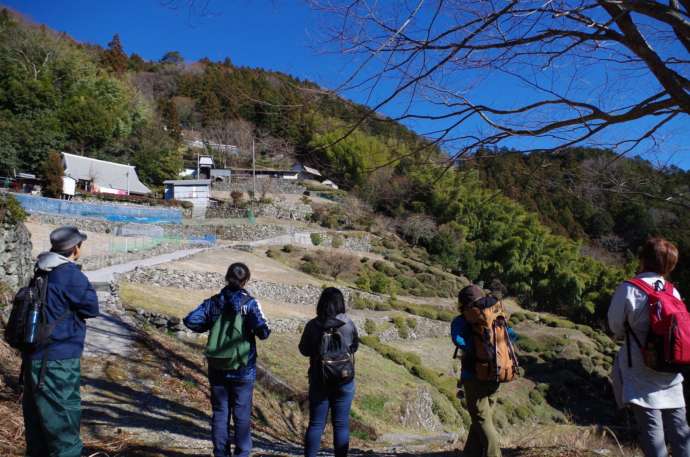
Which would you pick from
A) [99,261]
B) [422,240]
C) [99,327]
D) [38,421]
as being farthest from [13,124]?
[38,421]

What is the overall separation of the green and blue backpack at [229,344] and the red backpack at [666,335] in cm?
219

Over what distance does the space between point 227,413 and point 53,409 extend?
1.08m

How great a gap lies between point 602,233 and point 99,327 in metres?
18.8

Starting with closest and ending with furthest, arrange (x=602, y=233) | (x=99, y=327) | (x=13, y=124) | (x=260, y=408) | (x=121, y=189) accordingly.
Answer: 1. (x=260, y=408)
2. (x=99, y=327)
3. (x=602, y=233)
4. (x=13, y=124)
5. (x=121, y=189)

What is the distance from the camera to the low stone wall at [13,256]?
6880 mm

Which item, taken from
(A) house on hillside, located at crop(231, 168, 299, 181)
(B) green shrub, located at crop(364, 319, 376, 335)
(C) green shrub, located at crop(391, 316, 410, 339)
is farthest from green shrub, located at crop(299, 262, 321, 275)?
(A) house on hillside, located at crop(231, 168, 299, 181)

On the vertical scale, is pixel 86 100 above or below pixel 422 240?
above

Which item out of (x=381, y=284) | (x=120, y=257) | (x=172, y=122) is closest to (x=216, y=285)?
(x=120, y=257)

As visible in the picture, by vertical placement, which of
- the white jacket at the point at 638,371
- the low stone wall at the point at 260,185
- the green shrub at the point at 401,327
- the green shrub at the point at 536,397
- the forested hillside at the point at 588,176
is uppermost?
the low stone wall at the point at 260,185

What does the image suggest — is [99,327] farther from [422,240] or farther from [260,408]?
[422,240]

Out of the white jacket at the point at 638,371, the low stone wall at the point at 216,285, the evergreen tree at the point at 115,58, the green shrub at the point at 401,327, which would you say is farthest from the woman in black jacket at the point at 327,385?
the evergreen tree at the point at 115,58

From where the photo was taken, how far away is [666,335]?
2.14 m

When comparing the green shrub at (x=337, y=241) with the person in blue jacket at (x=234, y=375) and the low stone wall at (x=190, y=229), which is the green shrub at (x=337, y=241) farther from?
the person in blue jacket at (x=234, y=375)

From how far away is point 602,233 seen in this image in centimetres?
1964
